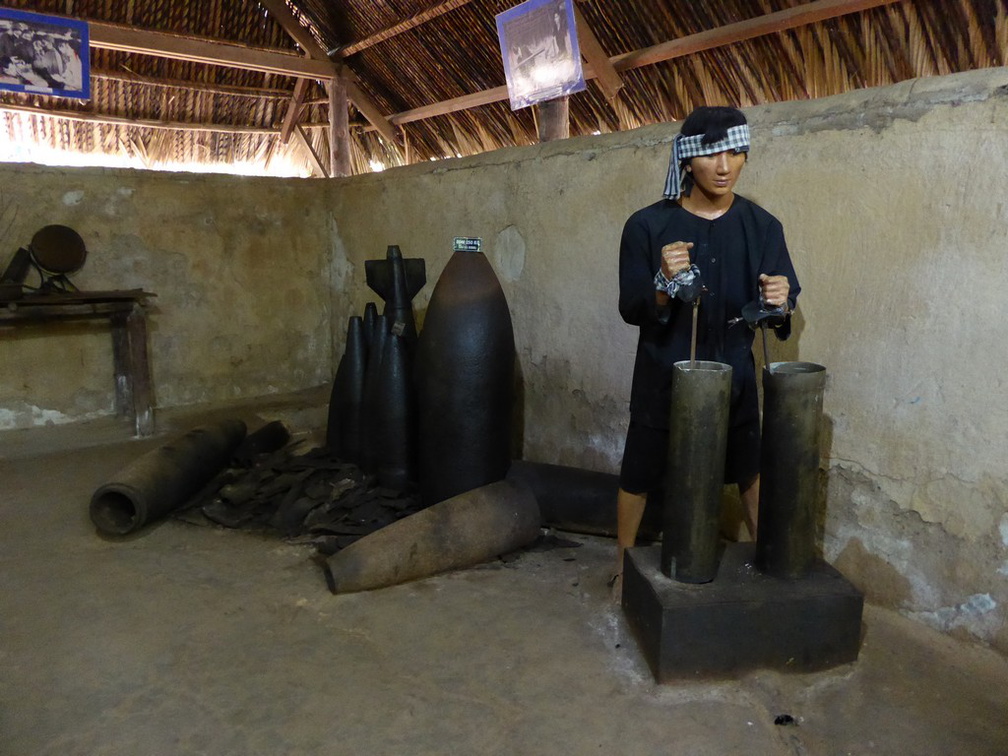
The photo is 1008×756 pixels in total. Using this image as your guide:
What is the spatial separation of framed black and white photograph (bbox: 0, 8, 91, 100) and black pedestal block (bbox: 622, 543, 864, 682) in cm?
436

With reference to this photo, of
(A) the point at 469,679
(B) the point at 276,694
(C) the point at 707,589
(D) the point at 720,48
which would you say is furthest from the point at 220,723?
(D) the point at 720,48

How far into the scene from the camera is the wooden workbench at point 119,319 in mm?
3369

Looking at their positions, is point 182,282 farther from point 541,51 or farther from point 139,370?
point 541,51

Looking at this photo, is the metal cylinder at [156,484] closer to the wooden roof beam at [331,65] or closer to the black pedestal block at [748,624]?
the black pedestal block at [748,624]

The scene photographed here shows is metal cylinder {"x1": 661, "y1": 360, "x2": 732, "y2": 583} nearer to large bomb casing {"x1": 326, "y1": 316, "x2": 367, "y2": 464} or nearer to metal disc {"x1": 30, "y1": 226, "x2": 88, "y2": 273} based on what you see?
large bomb casing {"x1": 326, "y1": 316, "x2": 367, "y2": 464}

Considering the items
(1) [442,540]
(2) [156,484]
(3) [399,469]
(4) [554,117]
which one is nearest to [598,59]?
(4) [554,117]

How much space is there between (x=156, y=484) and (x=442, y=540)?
1203 millimetres

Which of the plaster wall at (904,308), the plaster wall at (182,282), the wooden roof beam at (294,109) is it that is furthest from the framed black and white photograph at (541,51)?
the wooden roof beam at (294,109)

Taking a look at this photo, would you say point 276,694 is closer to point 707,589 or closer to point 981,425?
point 707,589

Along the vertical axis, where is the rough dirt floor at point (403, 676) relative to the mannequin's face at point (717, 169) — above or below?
below

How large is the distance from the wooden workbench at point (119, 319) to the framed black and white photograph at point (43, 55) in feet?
4.43

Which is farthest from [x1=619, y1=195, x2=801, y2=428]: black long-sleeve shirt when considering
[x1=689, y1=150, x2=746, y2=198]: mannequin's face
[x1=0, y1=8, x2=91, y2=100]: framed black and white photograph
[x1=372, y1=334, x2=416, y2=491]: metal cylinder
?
[x1=0, y1=8, x2=91, y2=100]: framed black and white photograph

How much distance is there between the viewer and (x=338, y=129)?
5562 millimetres

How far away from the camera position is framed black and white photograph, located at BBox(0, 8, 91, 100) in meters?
3.82
